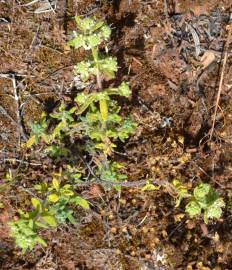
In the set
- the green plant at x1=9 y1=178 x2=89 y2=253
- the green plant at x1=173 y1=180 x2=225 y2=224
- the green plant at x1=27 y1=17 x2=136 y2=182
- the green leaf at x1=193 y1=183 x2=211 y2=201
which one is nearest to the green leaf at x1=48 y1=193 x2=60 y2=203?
the green plant at x1=9 y1=178 x2=89 y2=253

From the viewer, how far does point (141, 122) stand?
14.6ft

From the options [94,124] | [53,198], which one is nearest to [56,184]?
[53,198]

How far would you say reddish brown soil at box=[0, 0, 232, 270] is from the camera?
429cm

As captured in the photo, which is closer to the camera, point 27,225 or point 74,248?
point 27,225

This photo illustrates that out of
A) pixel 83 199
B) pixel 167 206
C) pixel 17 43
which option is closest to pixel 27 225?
pixel 83 199

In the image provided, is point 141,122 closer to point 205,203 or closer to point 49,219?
point 205,203

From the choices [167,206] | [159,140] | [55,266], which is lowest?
[55,266]

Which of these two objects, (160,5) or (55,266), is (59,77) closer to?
(160,5)

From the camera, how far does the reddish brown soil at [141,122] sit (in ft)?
14.1

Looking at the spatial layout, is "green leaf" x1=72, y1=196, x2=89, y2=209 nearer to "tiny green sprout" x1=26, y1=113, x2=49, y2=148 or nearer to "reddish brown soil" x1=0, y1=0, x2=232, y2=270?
"reddish brown soil" x1=0, y1=0, x2=232, y2=270

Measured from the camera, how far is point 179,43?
4594 mm

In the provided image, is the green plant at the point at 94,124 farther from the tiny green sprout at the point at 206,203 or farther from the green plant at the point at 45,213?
the tiny green sprout at the point at 206,203

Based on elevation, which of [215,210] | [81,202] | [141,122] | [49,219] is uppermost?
[141,122]

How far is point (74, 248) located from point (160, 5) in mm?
2116
